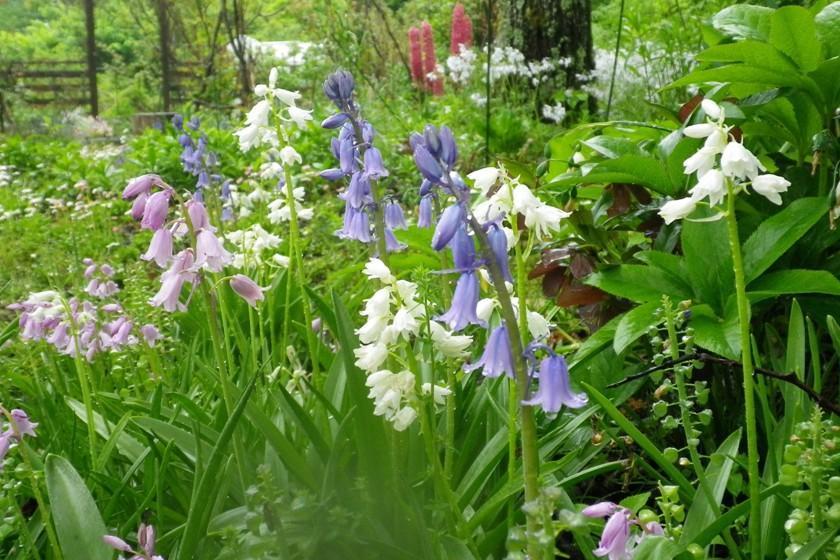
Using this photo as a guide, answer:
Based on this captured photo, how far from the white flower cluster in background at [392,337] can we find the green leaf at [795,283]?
2.77ft

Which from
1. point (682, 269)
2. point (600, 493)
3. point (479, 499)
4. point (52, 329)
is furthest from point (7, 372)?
point (682, 269)

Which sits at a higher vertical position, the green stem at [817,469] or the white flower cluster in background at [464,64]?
the white flower cluster in background at [464,64]

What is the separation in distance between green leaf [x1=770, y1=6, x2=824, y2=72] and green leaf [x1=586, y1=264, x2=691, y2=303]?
64 cm

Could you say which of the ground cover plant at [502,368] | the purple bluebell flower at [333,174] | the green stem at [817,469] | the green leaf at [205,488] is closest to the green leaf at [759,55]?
the ground cover plant at [502,368]

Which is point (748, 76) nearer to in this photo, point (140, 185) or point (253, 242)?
point (140, 185)

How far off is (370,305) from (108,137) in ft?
43.7

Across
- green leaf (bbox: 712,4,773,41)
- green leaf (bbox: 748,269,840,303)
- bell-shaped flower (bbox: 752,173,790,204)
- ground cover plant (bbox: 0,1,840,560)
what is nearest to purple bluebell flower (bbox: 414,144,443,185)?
ground cover plant (bbox: 0,1,840,560)

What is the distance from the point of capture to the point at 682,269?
2.31m

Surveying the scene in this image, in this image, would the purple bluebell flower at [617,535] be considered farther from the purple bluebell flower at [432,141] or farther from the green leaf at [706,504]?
the purple bluebell flower at [432,141]

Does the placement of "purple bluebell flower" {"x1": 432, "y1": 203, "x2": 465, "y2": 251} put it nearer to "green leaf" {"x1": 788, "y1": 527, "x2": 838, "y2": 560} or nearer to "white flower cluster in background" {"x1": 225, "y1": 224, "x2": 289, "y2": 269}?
"green leaf" {"x1": 788, "y1": 527, "x2": 838, "y2": 560}

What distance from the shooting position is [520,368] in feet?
3.92

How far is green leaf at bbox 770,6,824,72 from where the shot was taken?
2.20 metres

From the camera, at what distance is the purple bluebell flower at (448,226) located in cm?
115

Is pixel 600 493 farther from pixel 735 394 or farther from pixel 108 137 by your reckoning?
pixel 108 137
